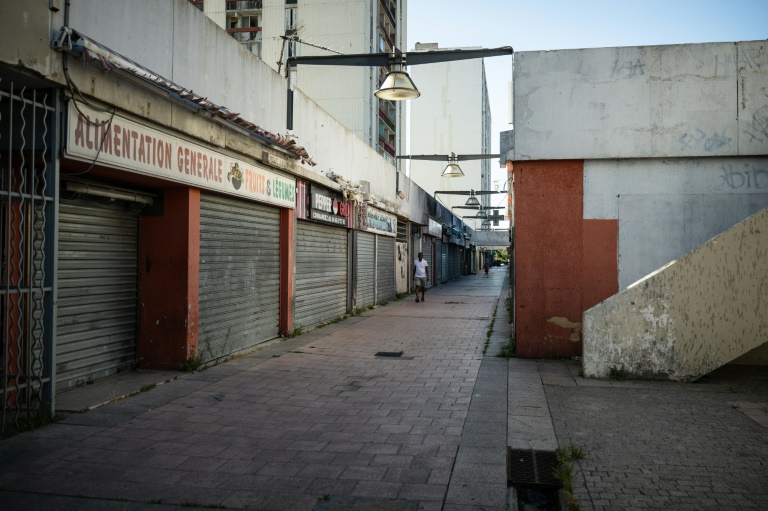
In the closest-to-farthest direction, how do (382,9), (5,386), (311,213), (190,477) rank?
(190,477) < (5,386) < (311,213) < (382,9)

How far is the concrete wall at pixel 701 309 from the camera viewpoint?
721 centimetres

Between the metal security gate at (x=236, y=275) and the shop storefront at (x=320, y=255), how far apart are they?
3.30ft

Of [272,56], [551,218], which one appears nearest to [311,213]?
[551,218]

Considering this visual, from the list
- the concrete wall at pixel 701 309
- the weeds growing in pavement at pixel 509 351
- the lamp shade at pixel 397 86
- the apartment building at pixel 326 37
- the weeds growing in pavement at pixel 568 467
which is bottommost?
the weeds growing in pavement at pixel 568 467

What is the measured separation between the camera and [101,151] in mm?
6059

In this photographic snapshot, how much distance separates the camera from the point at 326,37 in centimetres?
3578

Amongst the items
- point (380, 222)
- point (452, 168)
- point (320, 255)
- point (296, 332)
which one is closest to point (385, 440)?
point (296, 332)

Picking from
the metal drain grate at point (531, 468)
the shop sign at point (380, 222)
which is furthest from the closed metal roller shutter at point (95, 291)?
the shop sign at point (380, 222)

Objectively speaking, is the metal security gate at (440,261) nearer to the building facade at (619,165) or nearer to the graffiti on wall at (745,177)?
the building facade at (619,165)

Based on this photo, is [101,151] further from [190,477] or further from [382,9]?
[382,9]

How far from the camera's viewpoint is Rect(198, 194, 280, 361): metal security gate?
8.49 m

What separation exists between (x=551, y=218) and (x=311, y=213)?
511 cm

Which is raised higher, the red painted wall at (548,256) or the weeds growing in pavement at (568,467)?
the red painted wall at (548,256)

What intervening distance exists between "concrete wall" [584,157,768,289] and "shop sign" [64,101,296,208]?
5.17m
